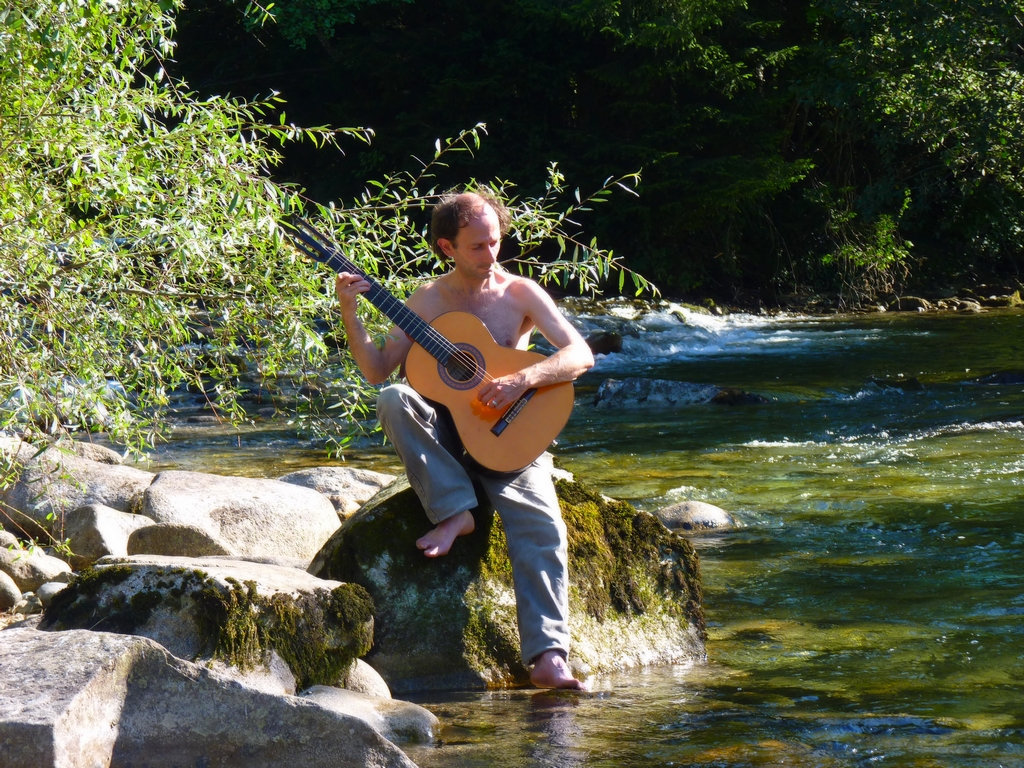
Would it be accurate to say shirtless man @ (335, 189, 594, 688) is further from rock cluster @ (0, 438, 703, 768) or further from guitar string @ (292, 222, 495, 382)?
rock cluster @ (0, 438, 703, 768)

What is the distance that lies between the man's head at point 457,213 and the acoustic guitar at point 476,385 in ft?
0.94

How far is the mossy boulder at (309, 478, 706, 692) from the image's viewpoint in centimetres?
426

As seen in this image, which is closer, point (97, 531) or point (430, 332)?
point (430, 332)

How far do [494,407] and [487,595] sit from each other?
67 cm

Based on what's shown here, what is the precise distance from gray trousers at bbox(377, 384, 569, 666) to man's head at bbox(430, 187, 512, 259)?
572mm

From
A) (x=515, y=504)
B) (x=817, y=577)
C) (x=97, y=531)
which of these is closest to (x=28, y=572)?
(x=97, y=531)

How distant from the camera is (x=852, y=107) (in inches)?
782

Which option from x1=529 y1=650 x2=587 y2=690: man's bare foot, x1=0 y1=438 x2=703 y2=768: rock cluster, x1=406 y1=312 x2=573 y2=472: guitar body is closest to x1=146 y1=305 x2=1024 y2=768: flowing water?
x1=529 y1=650 x2=587 y2=690: man's bare foot

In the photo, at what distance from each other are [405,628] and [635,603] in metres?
0.92

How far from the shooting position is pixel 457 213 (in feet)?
14.3

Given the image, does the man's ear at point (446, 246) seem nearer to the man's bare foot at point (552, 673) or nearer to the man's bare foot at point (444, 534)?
the man's bare foot at point (444, 534)

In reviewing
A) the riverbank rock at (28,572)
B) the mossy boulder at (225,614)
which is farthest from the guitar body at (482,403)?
the riverbank rock at (28,572)

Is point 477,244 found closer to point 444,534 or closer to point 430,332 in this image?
point 430,332

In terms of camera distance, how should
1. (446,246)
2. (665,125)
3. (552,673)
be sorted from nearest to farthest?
(552,673), (446,246), (665,125)
